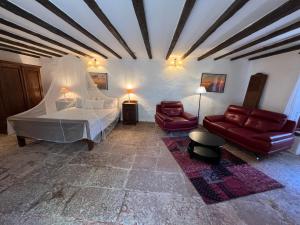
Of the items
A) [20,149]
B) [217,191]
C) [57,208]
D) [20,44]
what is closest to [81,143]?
[20,149]

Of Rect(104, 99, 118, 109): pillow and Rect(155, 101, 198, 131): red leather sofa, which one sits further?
Rect(104, 99, 118, 109): pillow

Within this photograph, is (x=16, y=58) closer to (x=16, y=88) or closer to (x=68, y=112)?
(x=16, y=88)

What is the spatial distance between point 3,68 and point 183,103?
17.2ft

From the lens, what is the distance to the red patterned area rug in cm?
203

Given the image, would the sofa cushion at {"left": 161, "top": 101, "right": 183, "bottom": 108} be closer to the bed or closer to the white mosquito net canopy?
the white mosquito net canopy

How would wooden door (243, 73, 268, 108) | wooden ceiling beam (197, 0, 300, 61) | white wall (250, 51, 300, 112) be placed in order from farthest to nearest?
wooden door (243, 73, 268, 108), white wall (250, 51, 300, 112), wooden ceiling beam (197, 0, 300, 61)

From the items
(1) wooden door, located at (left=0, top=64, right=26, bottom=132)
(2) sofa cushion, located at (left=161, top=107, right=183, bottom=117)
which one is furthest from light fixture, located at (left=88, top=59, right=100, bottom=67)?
(2) sofa cushion, located at (left=161, top=107, right=183, bottom=117)

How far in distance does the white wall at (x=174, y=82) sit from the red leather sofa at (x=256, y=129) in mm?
938

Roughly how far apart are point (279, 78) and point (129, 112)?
14.3 feet

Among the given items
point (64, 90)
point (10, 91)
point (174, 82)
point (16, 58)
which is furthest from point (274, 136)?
point (16, 58)

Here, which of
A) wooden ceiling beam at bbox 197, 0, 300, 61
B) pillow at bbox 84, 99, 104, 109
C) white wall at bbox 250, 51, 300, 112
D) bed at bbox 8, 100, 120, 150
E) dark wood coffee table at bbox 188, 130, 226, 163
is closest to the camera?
wooden ceiling beam at bbox 197, 0, 300, 61

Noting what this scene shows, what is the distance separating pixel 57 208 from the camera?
1714 millimetres

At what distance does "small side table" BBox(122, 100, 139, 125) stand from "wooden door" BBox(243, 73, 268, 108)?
362 cm

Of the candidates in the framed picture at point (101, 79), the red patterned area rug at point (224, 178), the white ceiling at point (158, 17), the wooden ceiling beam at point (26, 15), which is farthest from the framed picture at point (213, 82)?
the wooden ceiling beam at point (26, 15)
